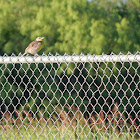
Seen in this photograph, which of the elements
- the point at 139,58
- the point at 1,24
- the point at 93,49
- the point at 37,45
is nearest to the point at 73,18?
the point at 93,49

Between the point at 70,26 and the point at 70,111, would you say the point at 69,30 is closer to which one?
the point at 70,26

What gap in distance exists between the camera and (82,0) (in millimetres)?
13758

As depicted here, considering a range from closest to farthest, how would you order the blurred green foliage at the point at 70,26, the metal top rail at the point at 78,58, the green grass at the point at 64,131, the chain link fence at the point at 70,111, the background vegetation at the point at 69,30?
1. the metal top rail at the point at 78,58
2. the chain link fence at the point at 70,111
3. the green grass at the point at 64,131
4. the background vegetation at the point at 69,30
5. the blurred green foliage at the point at 70,26

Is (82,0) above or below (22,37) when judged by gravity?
above

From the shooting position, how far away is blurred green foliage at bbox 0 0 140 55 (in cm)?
1316

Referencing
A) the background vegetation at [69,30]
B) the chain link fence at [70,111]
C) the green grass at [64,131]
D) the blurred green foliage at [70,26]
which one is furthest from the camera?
the blurred green foliage at [70,26]

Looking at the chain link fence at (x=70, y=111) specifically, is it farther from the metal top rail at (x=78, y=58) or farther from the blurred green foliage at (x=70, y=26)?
the blurred green foliage at (x=70, y=26)

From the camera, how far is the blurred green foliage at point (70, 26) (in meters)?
13.2

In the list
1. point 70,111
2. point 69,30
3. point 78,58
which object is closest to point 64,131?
point 70,111

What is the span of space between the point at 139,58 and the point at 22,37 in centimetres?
1231

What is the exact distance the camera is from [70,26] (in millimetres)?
13641

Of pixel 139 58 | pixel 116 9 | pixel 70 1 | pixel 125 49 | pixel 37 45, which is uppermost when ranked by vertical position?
pixel 139 58

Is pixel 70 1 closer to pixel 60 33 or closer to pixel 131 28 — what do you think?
pixel 60 33

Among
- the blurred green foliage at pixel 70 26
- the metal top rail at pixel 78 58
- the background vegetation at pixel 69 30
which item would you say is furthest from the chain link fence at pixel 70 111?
the blurred green foliage at pixel 70 26
